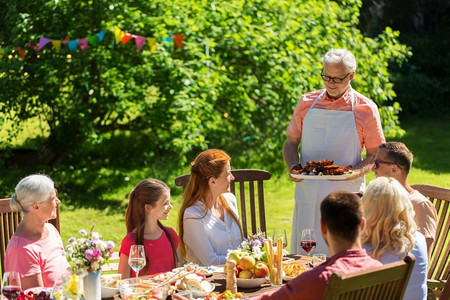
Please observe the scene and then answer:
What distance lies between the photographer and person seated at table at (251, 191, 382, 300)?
3.27 m

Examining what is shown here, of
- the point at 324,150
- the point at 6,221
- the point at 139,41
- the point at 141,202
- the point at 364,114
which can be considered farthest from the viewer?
the point at 139,41

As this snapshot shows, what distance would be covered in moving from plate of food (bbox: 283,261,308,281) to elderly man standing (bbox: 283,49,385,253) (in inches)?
42.1

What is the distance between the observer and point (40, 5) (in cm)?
930

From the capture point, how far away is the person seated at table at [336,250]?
327cm

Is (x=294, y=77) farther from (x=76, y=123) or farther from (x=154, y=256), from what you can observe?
(x=154, y=256)

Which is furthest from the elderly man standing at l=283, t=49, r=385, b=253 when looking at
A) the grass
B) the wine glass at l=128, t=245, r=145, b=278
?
the grass

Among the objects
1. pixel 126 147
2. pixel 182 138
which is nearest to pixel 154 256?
pixel 182 138

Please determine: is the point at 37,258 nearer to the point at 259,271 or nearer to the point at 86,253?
the point at 86,253

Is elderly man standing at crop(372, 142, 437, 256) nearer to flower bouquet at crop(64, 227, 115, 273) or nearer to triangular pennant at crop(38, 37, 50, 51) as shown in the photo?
flower bouquet at crop(64, 227, 115, 273)

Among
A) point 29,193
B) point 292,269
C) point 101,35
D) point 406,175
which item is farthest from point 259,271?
point 101,35

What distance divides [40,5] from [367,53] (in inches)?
165

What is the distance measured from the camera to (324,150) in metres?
5.62

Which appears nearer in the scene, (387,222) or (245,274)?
(387,222)

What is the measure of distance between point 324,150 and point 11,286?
2.72 meters
